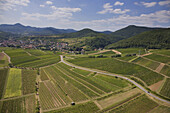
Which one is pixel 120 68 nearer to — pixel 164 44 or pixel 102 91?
pixel 102 91

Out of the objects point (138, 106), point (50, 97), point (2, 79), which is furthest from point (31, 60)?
point (138, 106)

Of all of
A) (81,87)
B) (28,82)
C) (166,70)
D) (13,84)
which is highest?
(166,70)

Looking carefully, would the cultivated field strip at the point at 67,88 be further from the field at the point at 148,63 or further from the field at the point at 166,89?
the field at the point at 148,63

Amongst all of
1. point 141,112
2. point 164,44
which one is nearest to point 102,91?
Answer: point 141,112

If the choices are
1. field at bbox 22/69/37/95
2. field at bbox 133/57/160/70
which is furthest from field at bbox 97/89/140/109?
field at bbox 133/57/160/70

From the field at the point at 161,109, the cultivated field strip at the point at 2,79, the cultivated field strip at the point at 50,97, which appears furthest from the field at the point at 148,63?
the cultivated field strip at the point at 2,79

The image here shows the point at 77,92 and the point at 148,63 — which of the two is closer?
the point at 77,92

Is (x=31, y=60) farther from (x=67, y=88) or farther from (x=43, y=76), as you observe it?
(x=67, y=88)
